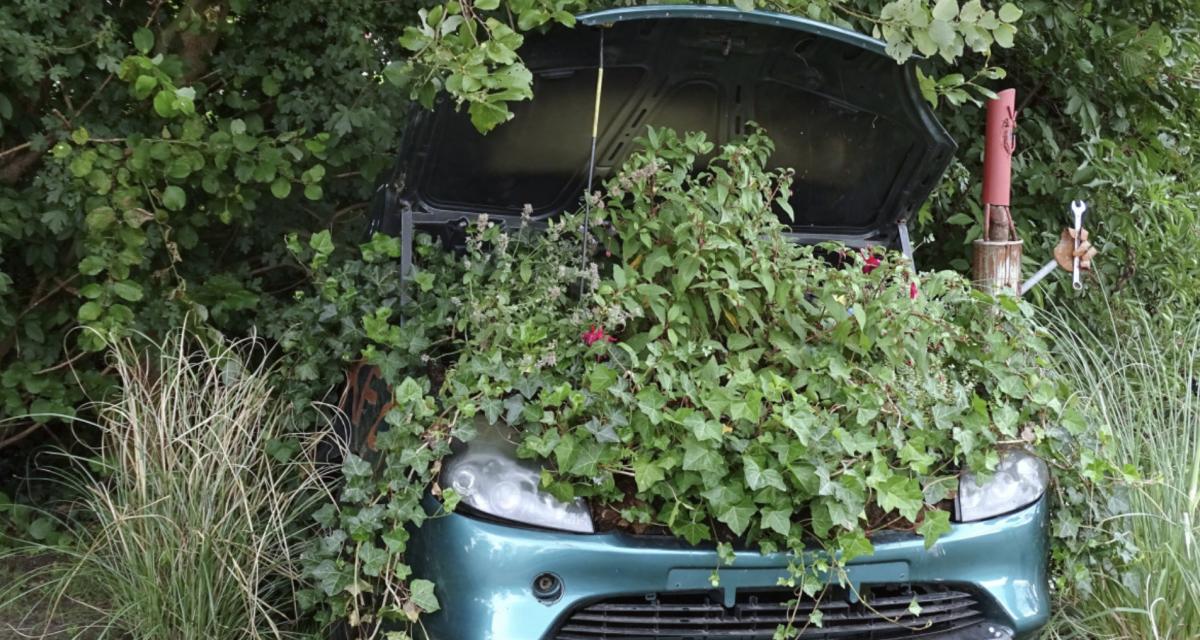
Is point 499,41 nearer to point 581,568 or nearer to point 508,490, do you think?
point 508,490

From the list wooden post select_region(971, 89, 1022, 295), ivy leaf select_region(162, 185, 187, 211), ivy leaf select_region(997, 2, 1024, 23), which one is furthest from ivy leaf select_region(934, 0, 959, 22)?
ivy leaf select_region(162, 185, 187, 211)

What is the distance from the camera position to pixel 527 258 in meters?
3.16

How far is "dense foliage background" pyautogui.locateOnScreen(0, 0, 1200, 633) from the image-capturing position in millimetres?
3385

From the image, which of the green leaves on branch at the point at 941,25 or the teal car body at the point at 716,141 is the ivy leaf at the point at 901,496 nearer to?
the teal car body at the point at 716,141

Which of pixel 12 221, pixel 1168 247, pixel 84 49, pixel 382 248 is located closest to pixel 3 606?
pixel 12 221

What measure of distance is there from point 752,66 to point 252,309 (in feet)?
7.65

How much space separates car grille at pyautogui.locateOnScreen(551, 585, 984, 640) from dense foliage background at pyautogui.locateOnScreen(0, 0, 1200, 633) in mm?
941

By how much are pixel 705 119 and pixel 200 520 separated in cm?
211

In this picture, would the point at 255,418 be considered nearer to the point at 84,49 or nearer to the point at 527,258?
the point at 527,258

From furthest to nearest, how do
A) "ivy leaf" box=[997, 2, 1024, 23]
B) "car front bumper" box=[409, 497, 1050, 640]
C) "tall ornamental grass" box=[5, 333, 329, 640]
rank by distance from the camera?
"ivy leaf" box=[997, 2, 1024, 23] < "tall ornamental grass" box=[5, 333, 329, 640] < "car front bumper" box=[409, 497, 1050, 640]

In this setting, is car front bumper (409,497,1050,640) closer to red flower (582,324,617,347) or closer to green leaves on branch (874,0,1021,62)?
red flower (582,324,617,347)

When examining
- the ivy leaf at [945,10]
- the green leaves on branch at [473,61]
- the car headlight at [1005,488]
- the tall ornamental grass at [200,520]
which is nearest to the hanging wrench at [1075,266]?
the ivy leaf at [945,10]

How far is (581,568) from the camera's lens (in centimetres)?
237

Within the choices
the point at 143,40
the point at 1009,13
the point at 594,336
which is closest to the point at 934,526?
the point at 594,336
